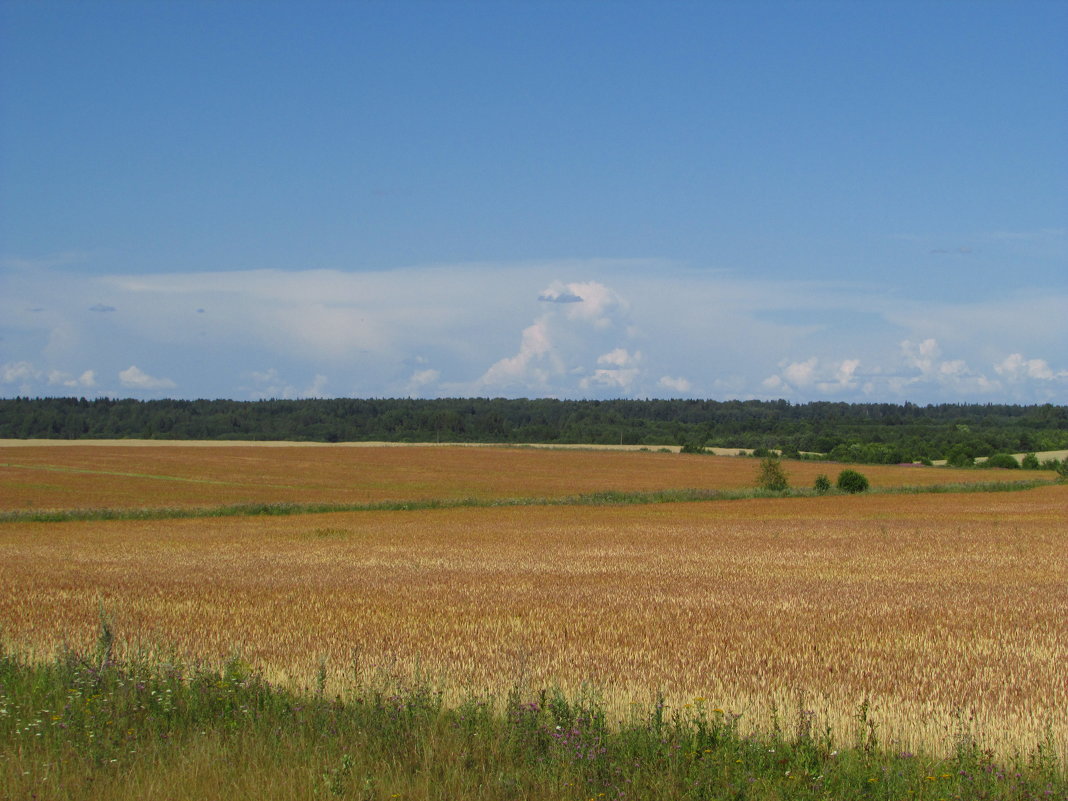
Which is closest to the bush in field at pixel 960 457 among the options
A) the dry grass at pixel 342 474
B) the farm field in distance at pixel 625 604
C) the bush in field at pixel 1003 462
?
the bush in field at pixel 1003 462

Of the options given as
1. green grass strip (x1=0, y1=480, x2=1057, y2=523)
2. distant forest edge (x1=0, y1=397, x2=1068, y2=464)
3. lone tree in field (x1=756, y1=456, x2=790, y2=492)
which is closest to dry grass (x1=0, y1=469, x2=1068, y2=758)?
green grass strip (x1=0, y1=480, x2=1057, y2=523)

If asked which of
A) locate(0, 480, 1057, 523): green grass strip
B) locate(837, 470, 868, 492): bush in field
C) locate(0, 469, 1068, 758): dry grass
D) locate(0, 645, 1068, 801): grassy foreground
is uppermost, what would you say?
locate(0, 645, 1068, 801): grassy foreground

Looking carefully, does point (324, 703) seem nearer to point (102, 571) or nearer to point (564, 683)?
point (564, 683)

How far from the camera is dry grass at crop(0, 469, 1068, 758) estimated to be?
10.2 meters

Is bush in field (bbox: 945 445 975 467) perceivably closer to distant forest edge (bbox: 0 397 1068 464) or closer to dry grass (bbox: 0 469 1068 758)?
distant forest edge (bbox: 0 397 1068 464)

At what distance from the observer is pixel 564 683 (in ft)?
33.9

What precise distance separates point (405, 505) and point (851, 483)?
3270cm

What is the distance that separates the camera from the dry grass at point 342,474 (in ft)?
208

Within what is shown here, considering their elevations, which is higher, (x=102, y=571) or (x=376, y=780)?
(x=376, y=780)

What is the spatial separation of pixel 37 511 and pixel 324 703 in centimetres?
4660

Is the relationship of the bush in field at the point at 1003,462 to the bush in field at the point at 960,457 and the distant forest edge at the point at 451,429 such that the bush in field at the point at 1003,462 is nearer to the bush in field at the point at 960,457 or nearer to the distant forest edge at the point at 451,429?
the bush in field at the point at 960,457

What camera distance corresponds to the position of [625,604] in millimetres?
16969

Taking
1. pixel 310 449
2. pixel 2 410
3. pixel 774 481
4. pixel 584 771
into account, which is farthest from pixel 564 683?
pixel 2 410

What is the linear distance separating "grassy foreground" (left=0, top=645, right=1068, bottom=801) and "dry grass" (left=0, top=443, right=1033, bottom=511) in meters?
48.8
